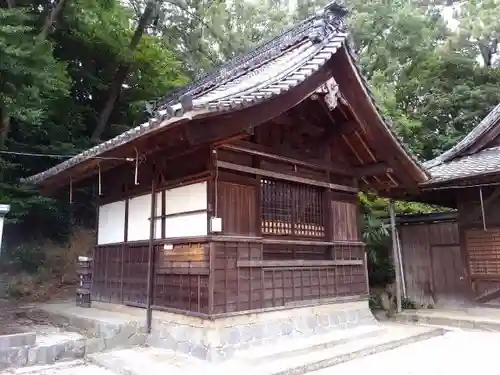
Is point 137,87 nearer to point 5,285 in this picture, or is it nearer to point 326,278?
point 5,285

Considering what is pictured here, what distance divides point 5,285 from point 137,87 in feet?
28.3

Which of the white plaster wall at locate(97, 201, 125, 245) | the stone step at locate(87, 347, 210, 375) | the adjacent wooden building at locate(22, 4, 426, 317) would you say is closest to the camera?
the stone step at locate(87, 347, 210, 375)

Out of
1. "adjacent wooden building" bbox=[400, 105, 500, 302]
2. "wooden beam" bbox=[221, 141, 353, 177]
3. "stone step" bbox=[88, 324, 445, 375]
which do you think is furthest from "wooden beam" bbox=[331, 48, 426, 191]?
"stone step" bbox=[88, 324, 445, 375]

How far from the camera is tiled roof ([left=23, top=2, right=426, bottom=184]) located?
17.2 ft

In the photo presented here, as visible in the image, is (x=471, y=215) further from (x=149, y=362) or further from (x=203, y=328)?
(x=149, y=362)

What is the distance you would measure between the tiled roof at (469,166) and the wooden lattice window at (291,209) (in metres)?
3.07

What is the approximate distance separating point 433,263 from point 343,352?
20.6ft

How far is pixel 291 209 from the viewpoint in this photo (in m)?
7.75

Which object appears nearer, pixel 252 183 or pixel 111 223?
pixel 252 183

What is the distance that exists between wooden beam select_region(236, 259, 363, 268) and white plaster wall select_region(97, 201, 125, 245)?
117 inches

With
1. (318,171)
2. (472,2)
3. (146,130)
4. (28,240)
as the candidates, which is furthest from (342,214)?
(472,2)

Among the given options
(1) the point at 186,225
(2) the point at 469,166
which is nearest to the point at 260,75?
(1) the point at 186,225

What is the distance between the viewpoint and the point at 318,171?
331 inches

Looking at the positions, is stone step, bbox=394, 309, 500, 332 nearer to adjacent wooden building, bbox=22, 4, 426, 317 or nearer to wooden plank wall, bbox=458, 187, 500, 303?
wooden plank wall, bbox=458, 187, 500, 303
